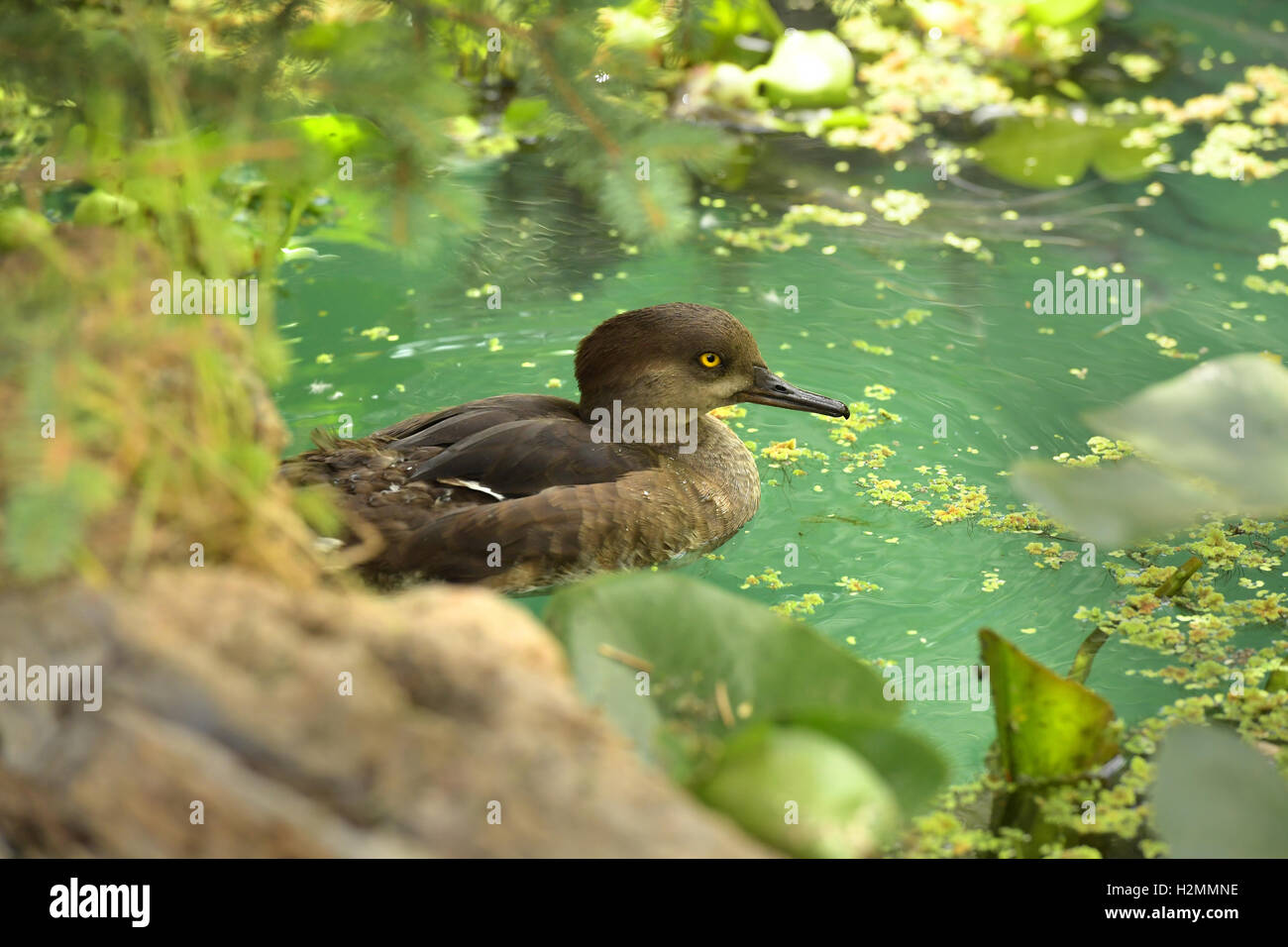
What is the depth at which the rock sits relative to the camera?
6.10 feet

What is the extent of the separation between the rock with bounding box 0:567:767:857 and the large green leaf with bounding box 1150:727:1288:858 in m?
0.86

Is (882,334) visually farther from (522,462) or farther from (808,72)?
(808,72)

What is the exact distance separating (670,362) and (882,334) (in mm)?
1605

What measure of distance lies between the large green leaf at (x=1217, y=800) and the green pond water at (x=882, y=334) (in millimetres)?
995

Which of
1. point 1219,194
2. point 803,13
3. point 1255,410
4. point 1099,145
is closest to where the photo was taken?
point 1255,410

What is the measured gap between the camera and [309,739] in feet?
6.25

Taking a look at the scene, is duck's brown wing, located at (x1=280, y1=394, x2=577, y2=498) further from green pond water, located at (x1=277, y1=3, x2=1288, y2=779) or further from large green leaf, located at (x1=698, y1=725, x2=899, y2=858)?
large green leaf, located at (x1=698, y1=725, x2=899, y2=858)

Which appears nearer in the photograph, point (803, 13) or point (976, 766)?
point (976, 766)

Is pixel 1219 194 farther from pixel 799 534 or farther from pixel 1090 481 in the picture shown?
pixel 1090 481

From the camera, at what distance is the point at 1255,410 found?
2369mm

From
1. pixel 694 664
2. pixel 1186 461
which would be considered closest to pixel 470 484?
pixel 694 664

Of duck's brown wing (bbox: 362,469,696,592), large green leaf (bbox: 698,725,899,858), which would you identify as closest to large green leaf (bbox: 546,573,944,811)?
large green leaf (bbox: 698,725,899,858)
